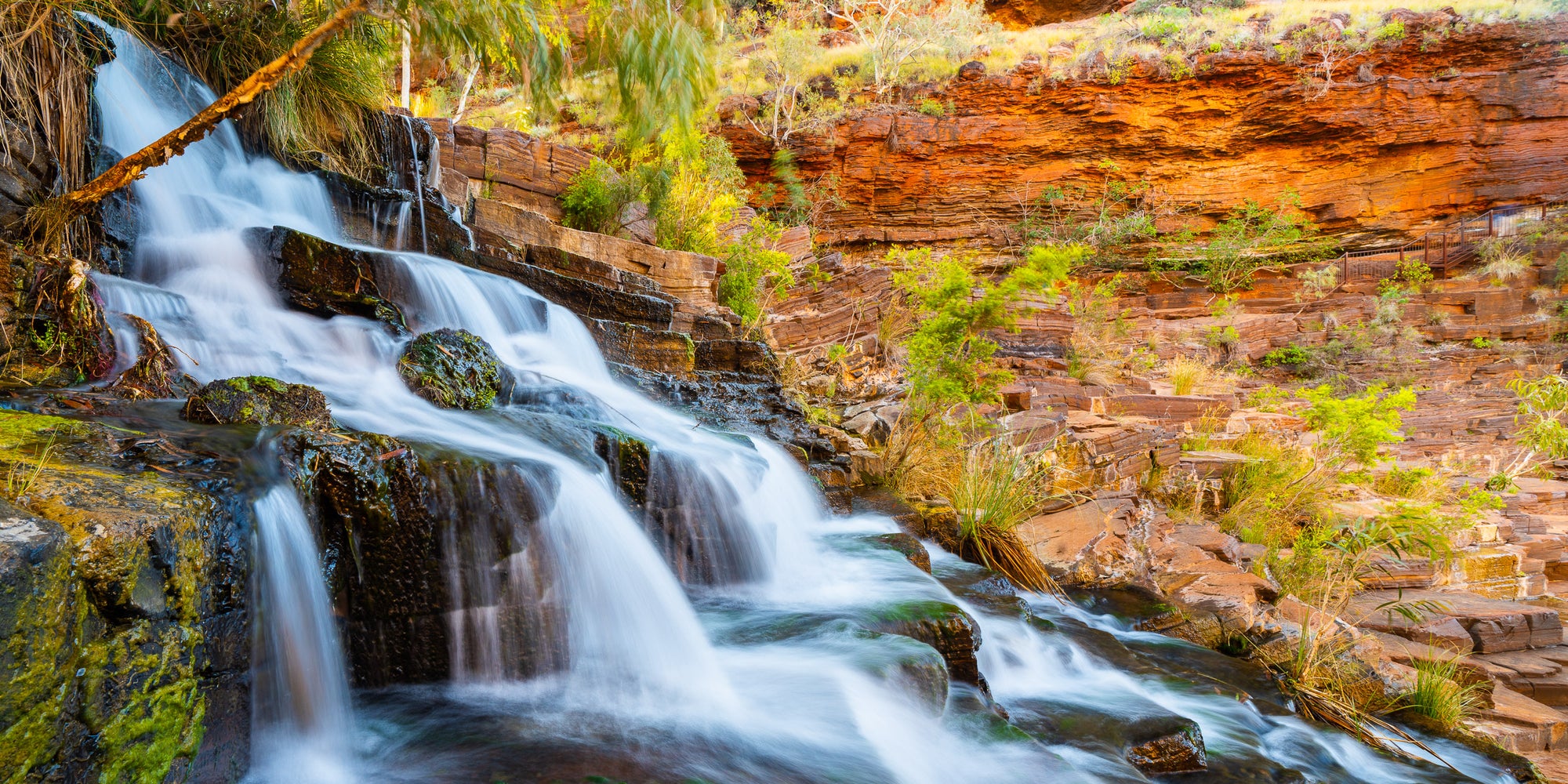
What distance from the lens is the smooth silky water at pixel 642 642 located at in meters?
2.52

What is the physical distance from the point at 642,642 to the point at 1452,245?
25.9 m

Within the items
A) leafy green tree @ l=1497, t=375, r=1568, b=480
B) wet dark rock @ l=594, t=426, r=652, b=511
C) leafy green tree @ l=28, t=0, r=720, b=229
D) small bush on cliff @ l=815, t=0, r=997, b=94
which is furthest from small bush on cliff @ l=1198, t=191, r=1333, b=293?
wet dark rock @ l=594, t=426, r=652, b=511

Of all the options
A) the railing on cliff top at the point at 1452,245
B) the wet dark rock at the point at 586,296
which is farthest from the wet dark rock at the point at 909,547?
the railing on cliff top at the point at 1452,245

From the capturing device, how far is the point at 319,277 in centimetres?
540

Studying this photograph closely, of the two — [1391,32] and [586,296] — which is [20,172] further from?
[1391,32]

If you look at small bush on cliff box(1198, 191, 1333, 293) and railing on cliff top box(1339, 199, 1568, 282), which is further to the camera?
small bush on cliff box(1198, 191, 1333, 293)

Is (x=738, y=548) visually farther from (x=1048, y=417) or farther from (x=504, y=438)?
(x=1048, y=417)

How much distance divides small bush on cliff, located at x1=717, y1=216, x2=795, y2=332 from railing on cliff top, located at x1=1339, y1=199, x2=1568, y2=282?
18.2 m

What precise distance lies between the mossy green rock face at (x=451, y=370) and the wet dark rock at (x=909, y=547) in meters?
2.68

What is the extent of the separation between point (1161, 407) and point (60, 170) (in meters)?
11.7

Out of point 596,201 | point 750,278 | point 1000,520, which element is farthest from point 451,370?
point 750,278

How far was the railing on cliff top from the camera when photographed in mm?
20578

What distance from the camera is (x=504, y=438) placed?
407cm

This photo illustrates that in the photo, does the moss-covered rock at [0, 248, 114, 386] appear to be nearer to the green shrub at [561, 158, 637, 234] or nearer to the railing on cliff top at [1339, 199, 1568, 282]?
the green shrub at [561, 158, 637, 234]
